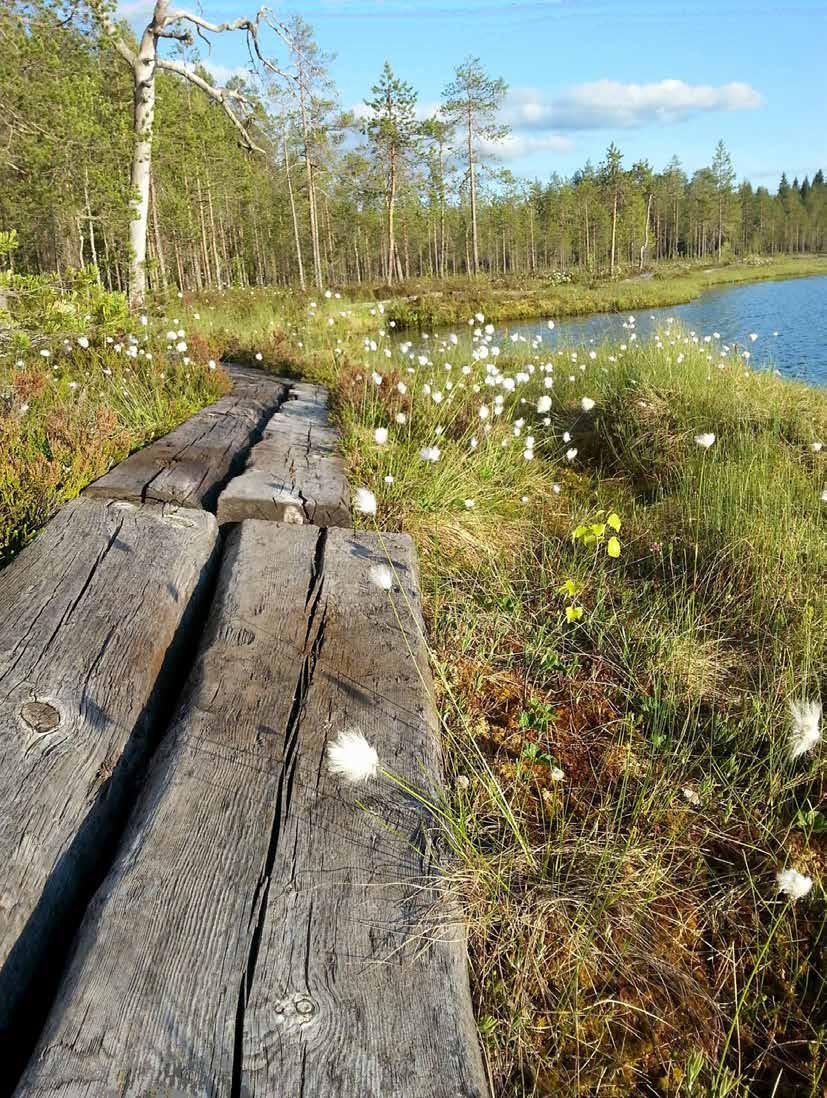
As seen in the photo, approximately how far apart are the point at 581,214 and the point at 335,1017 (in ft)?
216

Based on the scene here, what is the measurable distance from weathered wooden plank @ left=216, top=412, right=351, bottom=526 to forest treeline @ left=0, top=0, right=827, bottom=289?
21.8 feet

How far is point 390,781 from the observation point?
67.1 inches

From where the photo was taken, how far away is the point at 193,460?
12.8ft

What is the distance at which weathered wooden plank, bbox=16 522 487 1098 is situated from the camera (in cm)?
107

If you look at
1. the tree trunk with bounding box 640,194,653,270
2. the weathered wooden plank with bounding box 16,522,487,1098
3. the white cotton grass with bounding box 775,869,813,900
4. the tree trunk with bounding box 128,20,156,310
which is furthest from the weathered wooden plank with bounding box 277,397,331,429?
the tree trunk with bounding box 640,194,653,270

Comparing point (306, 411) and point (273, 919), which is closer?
point (273, 919)

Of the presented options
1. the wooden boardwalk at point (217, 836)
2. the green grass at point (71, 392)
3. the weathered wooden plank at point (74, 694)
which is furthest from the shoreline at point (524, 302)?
the wooden boardwalk at point (217, 836)

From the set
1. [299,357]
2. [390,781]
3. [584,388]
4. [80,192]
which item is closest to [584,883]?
[390,781]

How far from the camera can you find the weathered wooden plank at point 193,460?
3.34m

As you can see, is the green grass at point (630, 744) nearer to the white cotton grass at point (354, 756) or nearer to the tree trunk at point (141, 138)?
the white cotton grass at point (354, 756)

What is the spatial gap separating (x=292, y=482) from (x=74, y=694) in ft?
5.88

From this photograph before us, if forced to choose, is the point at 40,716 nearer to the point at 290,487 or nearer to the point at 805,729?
the point at 290,487

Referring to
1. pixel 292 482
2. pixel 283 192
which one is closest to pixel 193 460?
pixel 292 482

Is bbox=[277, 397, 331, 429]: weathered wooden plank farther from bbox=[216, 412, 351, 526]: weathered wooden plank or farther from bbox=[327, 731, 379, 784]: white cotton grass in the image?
bbox=[327, 731, 379, 784]: white cotton grass
